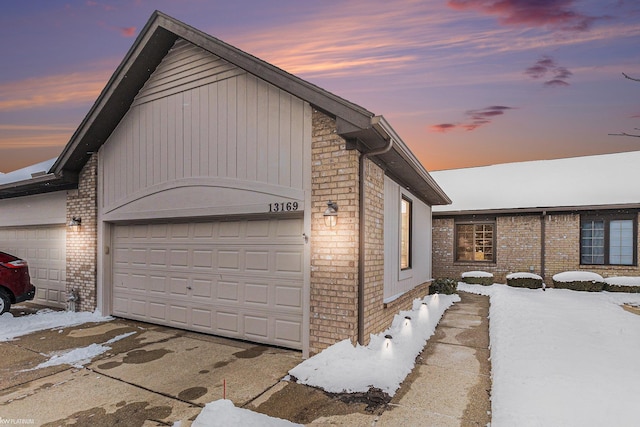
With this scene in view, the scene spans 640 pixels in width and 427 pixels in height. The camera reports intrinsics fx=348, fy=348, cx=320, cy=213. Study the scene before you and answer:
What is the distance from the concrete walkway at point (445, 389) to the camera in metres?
3.74

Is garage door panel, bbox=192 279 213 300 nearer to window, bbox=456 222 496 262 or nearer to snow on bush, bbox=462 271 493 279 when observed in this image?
snow on bush, bbox=462 271 493 279

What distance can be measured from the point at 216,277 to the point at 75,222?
4.86 metres

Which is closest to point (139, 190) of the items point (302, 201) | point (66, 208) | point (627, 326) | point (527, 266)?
point (66, 208)

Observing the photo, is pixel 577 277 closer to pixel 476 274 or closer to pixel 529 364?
pixel 476 274

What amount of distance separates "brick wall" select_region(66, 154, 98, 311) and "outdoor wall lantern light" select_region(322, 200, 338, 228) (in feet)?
22.2

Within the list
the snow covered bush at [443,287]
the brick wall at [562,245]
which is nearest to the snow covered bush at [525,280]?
the brick wall at [562,245]

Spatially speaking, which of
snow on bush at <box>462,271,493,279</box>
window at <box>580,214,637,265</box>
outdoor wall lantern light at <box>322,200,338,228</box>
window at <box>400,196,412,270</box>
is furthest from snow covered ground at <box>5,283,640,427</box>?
window at <box>580,214,637,265</box>

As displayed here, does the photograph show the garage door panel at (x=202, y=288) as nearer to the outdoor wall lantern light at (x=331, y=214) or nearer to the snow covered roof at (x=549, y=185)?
the outdoor wall lantern light at (x=331, y=214)

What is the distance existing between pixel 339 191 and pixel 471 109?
16.8 ft

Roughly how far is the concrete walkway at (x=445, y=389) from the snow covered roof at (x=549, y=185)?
9509 mm

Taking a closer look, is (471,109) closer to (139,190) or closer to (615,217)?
(139,190)

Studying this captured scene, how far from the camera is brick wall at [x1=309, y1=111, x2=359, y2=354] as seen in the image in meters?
5.36

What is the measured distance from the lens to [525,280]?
1346cm

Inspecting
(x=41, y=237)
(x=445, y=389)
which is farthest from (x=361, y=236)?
(x=41, y=237)
